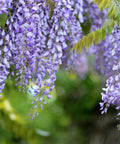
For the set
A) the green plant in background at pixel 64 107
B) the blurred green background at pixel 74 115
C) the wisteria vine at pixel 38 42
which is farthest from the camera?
the blurred green background at pixel 74 115

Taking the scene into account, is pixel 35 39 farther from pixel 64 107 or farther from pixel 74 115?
pixel 74 115

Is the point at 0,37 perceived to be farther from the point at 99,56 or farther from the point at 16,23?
the point at 99,56

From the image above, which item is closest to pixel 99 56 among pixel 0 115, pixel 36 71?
pixel 36 71

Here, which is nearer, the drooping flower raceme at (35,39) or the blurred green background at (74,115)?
the drooping flower raceme at (35,39)

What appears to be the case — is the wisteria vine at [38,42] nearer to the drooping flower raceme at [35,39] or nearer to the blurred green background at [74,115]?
the drooping flower raceme at [35,39]

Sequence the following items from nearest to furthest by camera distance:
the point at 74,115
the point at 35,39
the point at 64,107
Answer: the point at 35,39
the point at 64,107
the point at 74,115

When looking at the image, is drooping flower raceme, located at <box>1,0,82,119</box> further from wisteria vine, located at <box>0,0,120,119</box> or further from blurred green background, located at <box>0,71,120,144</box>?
blurred green background, located at <box>0,71,120,144</box>

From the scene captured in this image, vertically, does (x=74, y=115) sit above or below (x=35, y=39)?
below

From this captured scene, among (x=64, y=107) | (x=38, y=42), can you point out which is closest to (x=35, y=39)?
(x=38, y=42)

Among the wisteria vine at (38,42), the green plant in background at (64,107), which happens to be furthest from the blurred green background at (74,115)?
the wisteria vine at (38,42)

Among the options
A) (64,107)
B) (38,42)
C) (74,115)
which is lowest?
(74,115)

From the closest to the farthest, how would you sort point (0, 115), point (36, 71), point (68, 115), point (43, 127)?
point (36, 71), point (0, 115), point (43, 127), point (68, 115)
